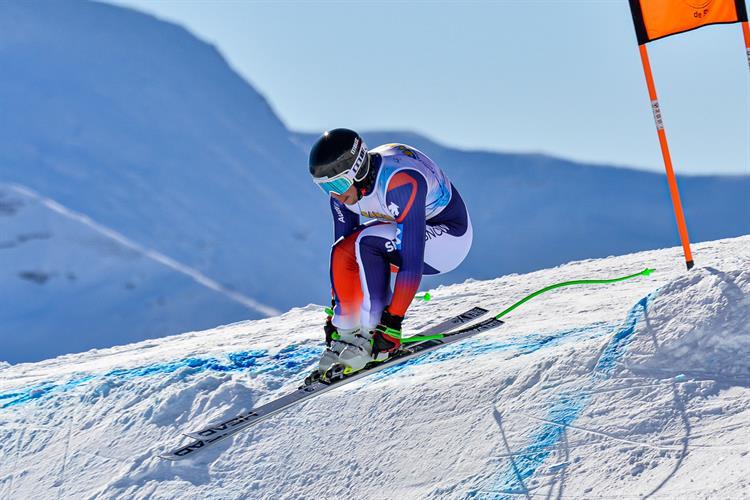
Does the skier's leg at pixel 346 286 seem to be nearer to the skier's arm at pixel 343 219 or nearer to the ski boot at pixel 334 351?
the ski boot at pixel 334 351

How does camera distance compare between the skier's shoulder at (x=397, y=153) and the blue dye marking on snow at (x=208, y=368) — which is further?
the blue dye marking on snow at (x=208, y=368)

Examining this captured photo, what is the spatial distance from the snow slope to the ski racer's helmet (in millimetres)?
1177

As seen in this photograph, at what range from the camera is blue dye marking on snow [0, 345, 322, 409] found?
5500 millimetres

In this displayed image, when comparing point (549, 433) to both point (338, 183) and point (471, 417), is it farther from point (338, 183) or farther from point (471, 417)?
point (338, 183)

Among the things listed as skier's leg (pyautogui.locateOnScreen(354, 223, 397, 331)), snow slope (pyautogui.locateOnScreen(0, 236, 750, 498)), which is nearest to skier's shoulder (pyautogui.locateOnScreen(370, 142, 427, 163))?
skier's leg (pyautogui.locateOnScreen(354, 223, 397, 331))

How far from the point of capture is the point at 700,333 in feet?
13.0

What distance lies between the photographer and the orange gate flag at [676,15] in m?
5.24

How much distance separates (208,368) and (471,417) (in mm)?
2204

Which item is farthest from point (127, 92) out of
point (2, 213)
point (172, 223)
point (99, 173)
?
point (2, 213)

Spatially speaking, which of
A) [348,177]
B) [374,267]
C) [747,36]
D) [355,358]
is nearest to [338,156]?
[348,177]

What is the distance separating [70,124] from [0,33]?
649 centimetres

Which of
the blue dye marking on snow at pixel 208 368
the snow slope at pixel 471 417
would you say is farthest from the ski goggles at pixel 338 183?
the blue dye marking on snow at pixel 208 368

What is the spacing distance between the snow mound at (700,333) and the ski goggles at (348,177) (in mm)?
1664

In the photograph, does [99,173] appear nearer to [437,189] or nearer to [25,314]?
[25,314]
